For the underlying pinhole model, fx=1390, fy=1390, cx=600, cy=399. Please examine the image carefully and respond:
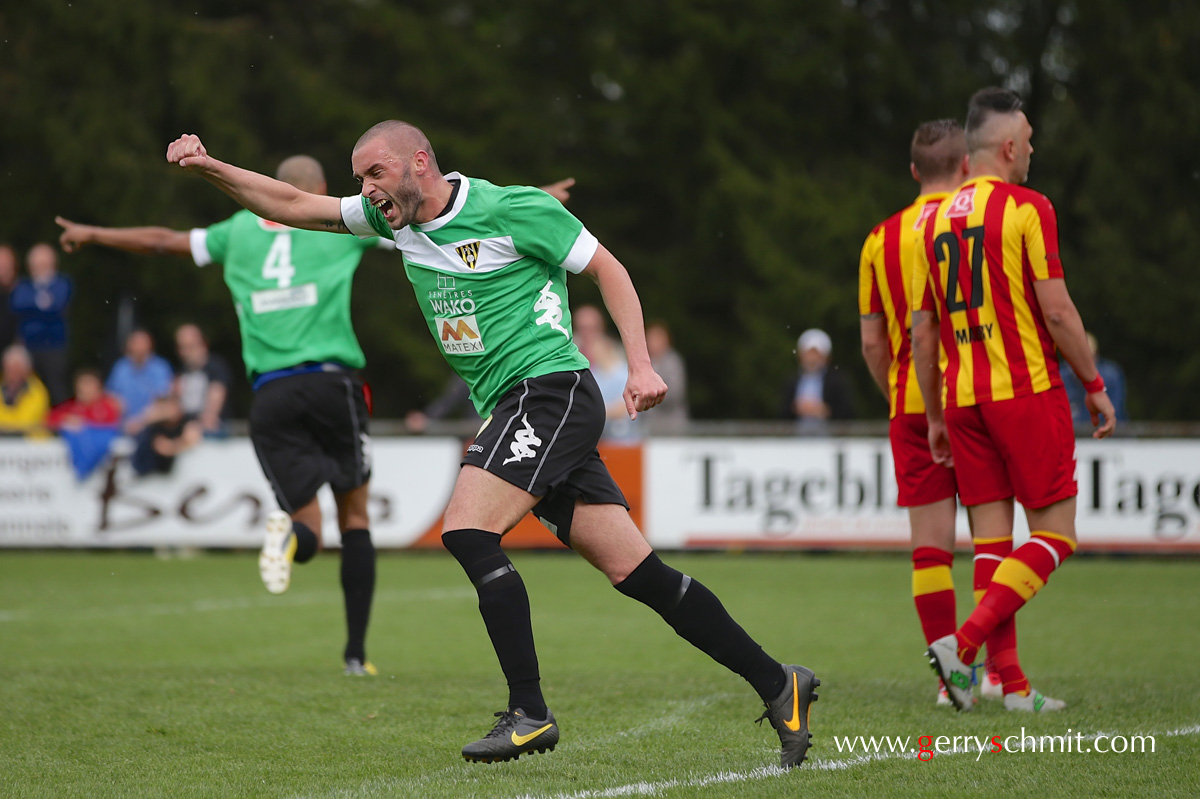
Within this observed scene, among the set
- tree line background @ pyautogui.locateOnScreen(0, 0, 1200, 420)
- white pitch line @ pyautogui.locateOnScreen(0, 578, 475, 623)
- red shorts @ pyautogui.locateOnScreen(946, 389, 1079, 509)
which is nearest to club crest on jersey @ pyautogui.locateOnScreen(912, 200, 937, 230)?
red shorts @ pyautogui.locateOnScreen(946, 389, 1079, 509)

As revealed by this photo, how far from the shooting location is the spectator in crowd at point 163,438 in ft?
45.5

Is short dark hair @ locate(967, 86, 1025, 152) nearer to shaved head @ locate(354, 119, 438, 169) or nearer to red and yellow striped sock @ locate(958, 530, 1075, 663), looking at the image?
red and yellow striped sock @ locate(958, 530, 1075, 663)

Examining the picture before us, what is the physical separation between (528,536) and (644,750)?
30.2 ft

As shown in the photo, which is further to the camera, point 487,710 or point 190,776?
point 487,710

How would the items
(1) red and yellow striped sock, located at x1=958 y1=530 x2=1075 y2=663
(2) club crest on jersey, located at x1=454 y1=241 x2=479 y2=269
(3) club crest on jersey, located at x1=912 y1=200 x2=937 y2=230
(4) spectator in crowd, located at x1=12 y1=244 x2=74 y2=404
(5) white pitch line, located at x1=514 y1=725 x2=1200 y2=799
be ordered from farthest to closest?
(4) spectator in crowd, located at x1=12 y1=244 x2=74 y2=404 → (3) club crest on jersey, located at x1=912 y1=200 x2=937 y2=230 → (1) red and yellow striped sock, located at x1=958 y1=530 x2=1075 y2=663 → (2) club crest on jersey, located at x1=454 y1=241 x2=479 y2=269 → (5) white pitch line, located at x1=514 y1=725 x2=1200 y2=799

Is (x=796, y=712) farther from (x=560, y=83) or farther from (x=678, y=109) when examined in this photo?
(x=560, y=83)

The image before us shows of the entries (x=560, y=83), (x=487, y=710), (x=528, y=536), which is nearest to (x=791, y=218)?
(x=560, y=83)

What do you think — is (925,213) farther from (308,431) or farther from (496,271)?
(308,431)

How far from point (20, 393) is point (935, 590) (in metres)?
11.8

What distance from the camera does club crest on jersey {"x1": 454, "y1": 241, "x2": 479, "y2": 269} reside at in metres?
4.64

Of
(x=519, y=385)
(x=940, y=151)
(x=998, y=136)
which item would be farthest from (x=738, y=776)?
(x=940, y=151)

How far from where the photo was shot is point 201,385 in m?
14.8

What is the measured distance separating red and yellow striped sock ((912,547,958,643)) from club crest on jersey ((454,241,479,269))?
2.55 m

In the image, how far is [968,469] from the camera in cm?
570
